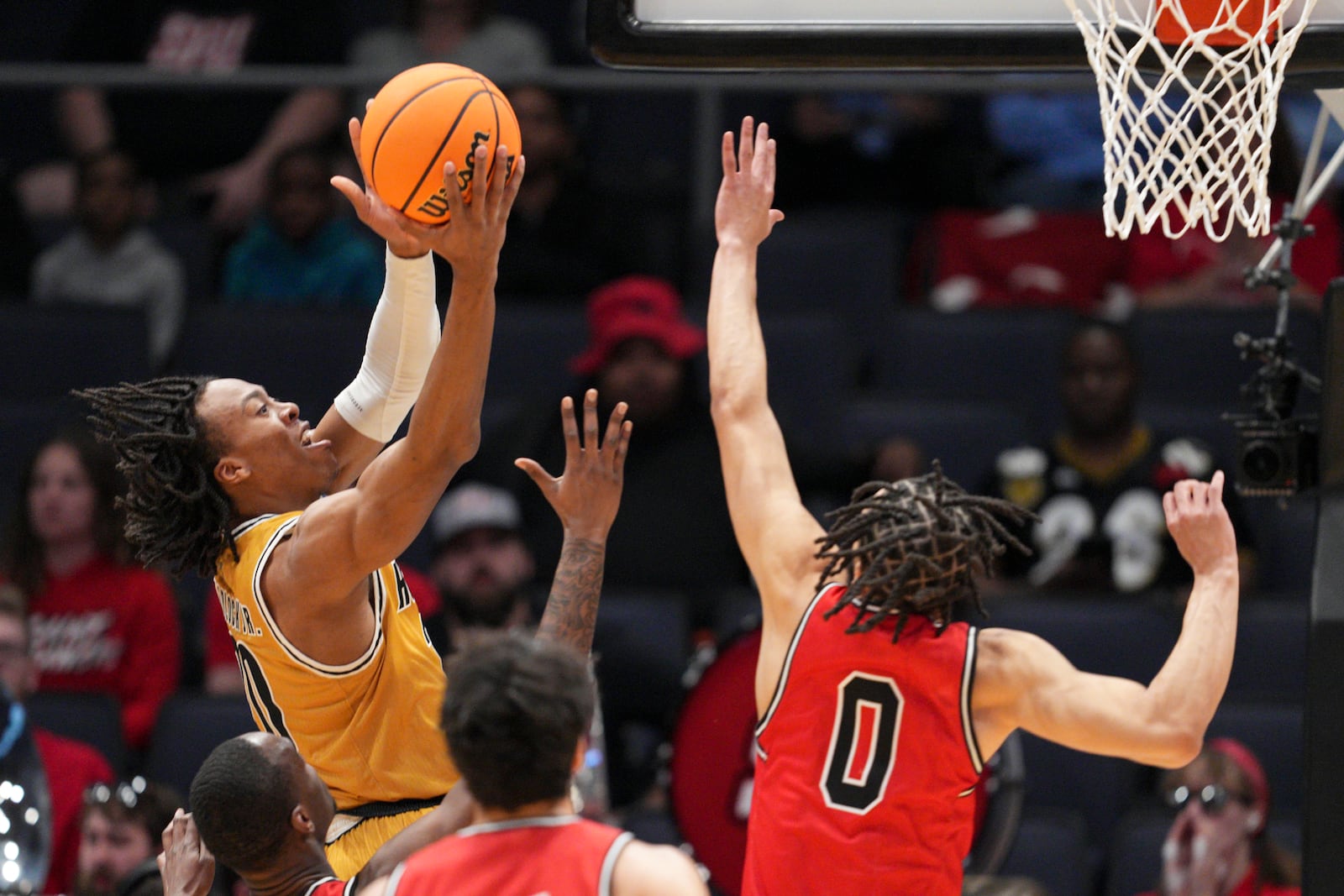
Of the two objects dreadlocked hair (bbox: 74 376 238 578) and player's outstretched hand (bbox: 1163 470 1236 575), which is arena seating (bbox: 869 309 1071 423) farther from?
dreadlocked hair (bbox: 74 376 238 578)

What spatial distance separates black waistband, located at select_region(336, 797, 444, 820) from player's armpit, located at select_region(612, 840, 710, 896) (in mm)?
1119

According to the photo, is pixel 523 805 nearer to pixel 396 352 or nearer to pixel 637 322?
pixel 396 352

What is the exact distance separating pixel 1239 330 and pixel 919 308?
127cm

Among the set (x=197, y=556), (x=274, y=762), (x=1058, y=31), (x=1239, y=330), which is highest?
(x=1058, y=31)

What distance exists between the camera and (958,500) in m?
3.75

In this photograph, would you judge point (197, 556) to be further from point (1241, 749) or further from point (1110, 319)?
point (1110, 319)

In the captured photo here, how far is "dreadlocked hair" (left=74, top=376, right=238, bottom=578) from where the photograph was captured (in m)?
3.80

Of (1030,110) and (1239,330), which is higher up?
(1030,110)

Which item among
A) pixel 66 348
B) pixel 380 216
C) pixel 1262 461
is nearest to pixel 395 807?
pixel 380 216

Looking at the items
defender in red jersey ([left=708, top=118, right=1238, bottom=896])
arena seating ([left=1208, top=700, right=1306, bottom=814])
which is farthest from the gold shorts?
arena seating ([left=1208, top=700, right=1306, bottom=814])

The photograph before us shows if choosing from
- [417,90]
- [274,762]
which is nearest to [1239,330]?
[417,90]

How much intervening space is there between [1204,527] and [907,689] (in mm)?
648

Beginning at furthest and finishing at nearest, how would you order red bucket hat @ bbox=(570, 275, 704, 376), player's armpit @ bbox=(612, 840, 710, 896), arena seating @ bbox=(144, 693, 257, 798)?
red bucket hat @ bbox=(570, 275, 704, 376), arena seating @ bbox=(144, 693, 257, 798), player's armpit @ bbox=(612, 840, 710, 896)

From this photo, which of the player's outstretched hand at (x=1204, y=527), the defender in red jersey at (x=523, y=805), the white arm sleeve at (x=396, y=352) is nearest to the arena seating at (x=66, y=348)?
the white arm sleeve at (x=396, y=352)
